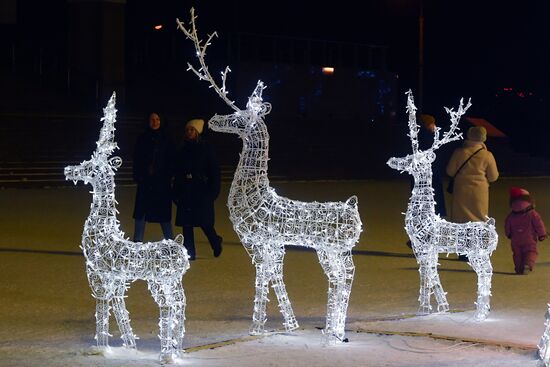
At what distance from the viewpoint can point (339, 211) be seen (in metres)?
8.09

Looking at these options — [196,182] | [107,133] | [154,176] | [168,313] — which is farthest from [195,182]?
[168,313]

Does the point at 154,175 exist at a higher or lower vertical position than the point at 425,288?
higher

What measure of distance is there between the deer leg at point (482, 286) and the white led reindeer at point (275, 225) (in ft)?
4.71

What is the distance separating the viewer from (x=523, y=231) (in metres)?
12.4

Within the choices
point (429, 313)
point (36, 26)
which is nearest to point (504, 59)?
point (36, 26)

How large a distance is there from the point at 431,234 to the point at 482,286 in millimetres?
675

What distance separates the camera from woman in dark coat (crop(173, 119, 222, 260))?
12.7 metres

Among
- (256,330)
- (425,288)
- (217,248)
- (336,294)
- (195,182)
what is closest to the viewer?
(336,294)

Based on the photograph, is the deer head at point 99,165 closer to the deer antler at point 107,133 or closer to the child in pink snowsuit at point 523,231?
the deer antler at point 107,133

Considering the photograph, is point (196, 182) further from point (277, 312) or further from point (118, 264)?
point (118, 264)

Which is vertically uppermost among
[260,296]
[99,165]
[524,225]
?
[99,165]

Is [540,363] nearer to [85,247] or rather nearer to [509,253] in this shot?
[85,247]

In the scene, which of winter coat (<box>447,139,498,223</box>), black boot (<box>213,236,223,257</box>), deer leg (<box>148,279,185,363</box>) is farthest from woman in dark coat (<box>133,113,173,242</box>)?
deer leg (<box>148,279,185,363</box>)

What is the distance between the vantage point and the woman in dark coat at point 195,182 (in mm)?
12695
